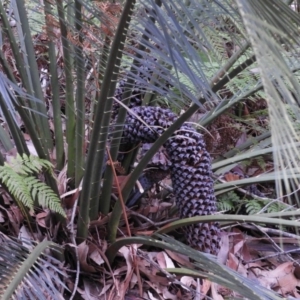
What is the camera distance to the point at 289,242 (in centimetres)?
131

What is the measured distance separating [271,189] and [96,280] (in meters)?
0.77

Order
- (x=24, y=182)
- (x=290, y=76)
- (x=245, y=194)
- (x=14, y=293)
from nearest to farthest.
→ 1. (x=290, y=76)
2. (x=14, y=293)
3. (x=24, y=182)
4. (x=245, y=194)

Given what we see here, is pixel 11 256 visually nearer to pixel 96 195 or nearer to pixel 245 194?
pixel 96 195

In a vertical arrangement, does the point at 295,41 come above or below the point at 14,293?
above

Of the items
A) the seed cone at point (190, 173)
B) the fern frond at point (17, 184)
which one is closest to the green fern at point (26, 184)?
the fern frond at point (17, 184)

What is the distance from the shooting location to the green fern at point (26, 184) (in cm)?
90

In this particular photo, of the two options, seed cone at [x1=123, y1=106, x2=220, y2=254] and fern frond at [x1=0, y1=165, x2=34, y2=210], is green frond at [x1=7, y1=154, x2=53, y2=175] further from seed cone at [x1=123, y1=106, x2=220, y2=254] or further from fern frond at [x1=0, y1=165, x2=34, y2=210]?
seed cone at [x1=123, y1=106, x2=220, y2=254]

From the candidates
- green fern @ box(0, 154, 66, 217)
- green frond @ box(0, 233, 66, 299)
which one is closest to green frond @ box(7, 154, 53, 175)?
green fern @ box(0, 154, 66, 217)

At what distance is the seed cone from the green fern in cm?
25

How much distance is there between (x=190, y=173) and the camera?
44.4 inches

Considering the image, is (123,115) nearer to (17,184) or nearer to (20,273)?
(17,184)

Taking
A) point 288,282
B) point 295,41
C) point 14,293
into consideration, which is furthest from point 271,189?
point 295,41

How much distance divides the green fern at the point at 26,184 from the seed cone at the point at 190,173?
0.25 metres

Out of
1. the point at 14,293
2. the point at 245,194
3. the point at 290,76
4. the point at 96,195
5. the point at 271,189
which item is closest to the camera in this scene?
the point at 290,76
